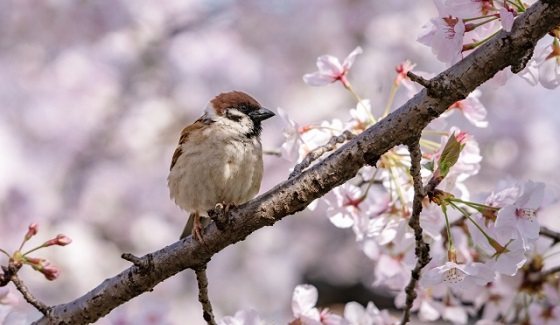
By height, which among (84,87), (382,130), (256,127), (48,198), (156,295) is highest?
(84,87)

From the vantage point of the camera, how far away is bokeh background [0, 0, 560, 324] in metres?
4.53

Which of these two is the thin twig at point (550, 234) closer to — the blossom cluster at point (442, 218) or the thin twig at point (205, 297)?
the blossom cluster at point (442, 218)

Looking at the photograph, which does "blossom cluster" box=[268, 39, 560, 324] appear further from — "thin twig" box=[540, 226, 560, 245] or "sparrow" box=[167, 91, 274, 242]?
"sparrow" box=[167, 91, 274, 242]

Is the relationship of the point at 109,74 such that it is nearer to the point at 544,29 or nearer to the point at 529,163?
the point at 529,163

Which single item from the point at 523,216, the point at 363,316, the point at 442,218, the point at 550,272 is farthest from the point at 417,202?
the point at 550,272

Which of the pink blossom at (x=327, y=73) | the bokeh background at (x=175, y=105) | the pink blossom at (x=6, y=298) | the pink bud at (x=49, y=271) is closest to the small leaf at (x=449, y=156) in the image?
the pink blossom at (x=327, y=73)

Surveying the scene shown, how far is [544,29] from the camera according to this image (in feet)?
4.55

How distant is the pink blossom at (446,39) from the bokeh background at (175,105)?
2.60 m

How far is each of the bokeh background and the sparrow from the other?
1846 millimetres

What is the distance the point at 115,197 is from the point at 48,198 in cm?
52

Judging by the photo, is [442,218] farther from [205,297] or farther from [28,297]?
[28,297]

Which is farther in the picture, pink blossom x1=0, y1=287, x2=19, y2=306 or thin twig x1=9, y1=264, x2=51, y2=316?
pink blossom x1=0, y1=287, x2=19, y2=306

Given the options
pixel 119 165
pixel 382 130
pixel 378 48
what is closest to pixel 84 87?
pixel 119 165

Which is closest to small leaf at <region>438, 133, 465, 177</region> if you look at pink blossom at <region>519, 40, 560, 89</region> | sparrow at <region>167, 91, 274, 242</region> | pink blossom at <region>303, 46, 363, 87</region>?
pink blossom at <region>519, 40, 560, 89</region>
